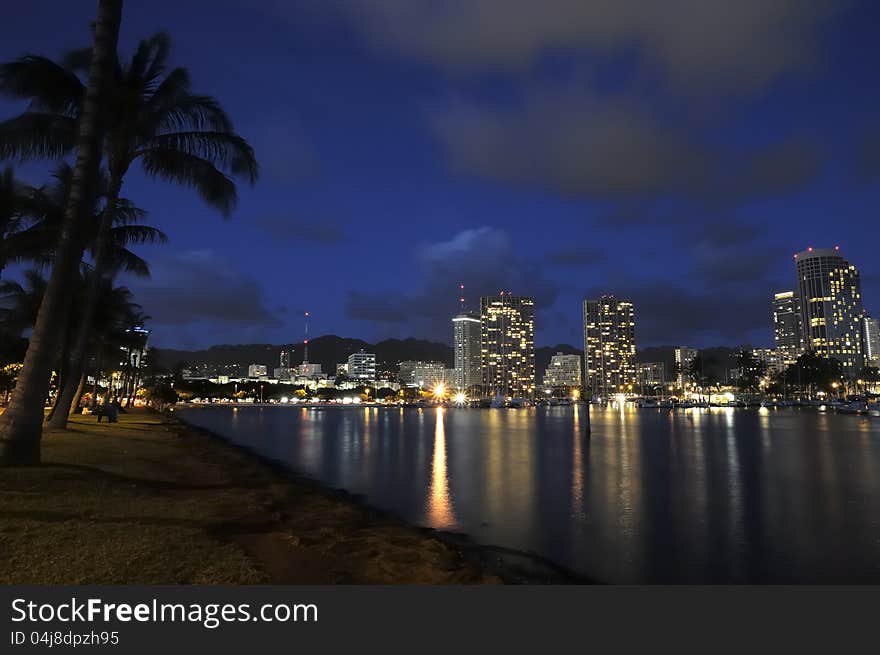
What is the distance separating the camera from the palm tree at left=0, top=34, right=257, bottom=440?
675 inches

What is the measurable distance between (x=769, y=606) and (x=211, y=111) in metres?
20.4

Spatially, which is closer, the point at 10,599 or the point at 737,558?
the point at 10,599

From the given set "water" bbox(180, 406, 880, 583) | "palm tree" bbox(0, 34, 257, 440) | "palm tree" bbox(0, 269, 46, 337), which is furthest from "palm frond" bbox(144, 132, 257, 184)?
"palm tree" bbox(0, 269, 46, 337)

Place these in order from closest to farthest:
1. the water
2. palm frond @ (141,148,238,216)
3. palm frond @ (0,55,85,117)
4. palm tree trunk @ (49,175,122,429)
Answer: the water < palm frond @ (0,55,85,117) < palm frond @ (141,148,238,216) < palm tree trunk @ (49,175,122,429)

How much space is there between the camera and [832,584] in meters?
11.1

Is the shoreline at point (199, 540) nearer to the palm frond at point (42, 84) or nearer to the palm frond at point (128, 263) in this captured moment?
the palm frond at point (42, 84)

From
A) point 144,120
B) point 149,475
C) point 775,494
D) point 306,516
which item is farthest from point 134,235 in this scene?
point 775,494

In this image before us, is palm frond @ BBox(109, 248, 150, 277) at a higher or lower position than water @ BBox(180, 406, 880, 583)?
higher

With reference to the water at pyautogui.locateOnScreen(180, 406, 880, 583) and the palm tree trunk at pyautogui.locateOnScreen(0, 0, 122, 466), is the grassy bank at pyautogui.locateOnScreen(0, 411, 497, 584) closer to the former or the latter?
the palm tree trunk at pyautogui.locateOnScreen(0, 0, 122, 466)

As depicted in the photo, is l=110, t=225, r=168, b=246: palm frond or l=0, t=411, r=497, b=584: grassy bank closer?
l=0, t=411, r=497, b=584: grassy bank

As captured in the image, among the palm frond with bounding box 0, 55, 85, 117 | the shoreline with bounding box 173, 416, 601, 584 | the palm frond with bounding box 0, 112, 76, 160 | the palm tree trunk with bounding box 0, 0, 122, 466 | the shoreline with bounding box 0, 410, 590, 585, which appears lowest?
the shoreline with bounding box 173, 416, 601, 584

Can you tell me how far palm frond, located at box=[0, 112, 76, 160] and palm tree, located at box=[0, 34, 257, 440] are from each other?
0.09 ft

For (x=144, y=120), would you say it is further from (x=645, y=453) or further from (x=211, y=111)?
(x=645, y=453)

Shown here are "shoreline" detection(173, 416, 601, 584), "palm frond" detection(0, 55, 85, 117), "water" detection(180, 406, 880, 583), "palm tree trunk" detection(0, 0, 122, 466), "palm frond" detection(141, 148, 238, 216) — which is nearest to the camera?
"shoreline" detection(173, 416, 601, 584)
